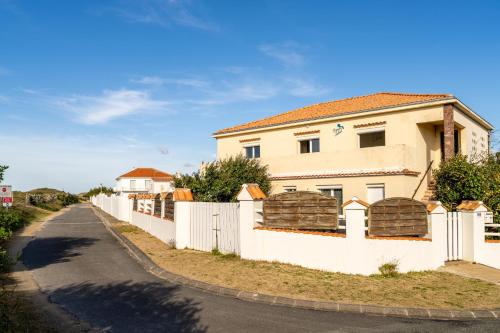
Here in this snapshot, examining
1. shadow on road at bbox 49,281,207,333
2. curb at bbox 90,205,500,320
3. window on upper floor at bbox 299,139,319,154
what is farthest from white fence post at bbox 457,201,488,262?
window on upper floor at bbox 299,139,319,154

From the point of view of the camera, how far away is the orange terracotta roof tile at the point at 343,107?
18656 mm

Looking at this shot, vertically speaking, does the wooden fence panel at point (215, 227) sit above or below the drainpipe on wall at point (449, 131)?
below

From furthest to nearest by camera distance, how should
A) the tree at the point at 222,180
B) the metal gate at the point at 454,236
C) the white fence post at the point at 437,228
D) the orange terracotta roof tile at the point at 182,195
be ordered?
1. the tree at the point at 222,180
2. the orange terracotta roof tile at the point at 182,195
3. the metal gate at the point at 454,236
4. the white fence post at the point at 437,228

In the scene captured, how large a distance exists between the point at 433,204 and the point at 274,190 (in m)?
11.8

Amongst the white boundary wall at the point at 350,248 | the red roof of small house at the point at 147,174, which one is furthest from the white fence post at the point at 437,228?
the red roof of small house at the point at 147,174

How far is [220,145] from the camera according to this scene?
26281 millimetres

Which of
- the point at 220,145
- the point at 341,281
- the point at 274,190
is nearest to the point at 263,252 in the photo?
the point at 341,281

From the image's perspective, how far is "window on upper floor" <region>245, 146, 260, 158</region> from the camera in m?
24.3

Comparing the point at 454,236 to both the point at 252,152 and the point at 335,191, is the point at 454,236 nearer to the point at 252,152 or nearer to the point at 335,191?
the point at 335,191

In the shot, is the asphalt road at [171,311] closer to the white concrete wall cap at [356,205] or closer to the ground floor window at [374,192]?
the white concrete wall cap at [356,205]

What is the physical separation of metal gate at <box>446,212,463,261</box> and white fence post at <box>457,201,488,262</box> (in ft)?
0.35

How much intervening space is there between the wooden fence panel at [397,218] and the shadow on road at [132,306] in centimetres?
518

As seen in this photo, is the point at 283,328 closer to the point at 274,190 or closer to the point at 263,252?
the point at 263,252

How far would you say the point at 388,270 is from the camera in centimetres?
977
